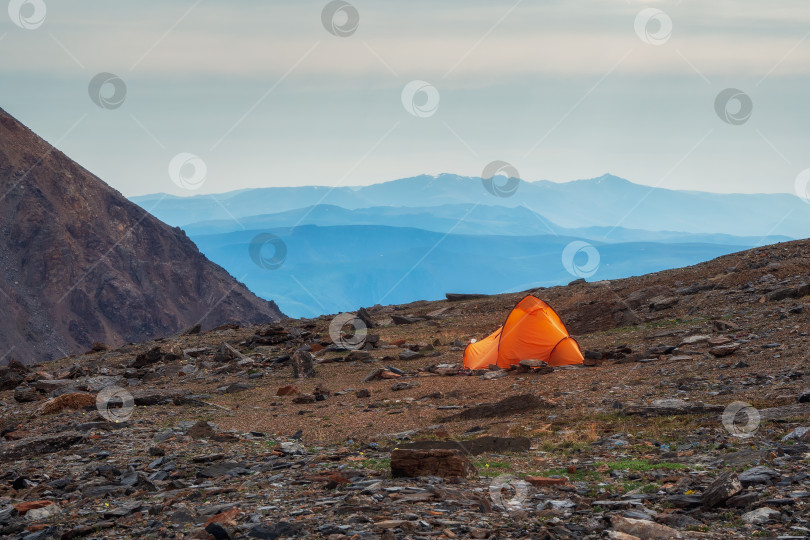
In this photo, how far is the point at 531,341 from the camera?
71.5ft

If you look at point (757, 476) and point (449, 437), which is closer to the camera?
point (757, 476)

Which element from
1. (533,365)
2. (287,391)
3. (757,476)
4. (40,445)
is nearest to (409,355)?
(287,391)

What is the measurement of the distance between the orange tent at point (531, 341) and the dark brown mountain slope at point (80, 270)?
79049 mm

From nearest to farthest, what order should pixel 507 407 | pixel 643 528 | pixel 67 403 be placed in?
1. pixel 643 528
2. pixel 507 407
3. pixel 67 403

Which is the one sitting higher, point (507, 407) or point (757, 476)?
point (507, 407)

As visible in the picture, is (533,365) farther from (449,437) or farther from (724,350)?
(449,437)

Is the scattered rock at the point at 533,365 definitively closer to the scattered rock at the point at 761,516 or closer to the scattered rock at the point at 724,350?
the scattered rock at the point at 724,350

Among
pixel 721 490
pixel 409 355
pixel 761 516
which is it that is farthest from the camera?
pixel 409 355

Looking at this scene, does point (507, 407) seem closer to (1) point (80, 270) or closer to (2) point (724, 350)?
(2) point (724, 350)

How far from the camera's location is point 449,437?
13.7 metres

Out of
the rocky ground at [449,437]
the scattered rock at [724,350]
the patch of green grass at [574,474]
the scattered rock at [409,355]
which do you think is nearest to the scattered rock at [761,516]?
the rocky ground at [449,437]

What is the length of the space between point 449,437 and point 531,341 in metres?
8.62

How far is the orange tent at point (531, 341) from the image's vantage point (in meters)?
21.2

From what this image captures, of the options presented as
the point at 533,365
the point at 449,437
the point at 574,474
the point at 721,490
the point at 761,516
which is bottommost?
the point at 761,516
